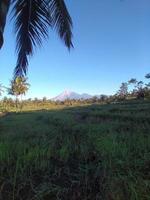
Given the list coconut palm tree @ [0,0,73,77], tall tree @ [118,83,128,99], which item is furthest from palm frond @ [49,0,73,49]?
tall tree @ [118,83,128,99]

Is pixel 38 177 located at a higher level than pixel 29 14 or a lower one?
lower

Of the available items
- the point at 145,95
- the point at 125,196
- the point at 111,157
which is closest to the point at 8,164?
the point at 111,157

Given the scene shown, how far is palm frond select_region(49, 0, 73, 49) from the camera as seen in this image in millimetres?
6207

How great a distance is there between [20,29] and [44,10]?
0.57m

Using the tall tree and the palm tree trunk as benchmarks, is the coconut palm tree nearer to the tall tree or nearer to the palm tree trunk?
the palm tree trunk

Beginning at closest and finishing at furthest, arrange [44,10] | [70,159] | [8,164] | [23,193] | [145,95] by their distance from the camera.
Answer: [23,193] → [8,164] → [70,159] → [44,10] → [145,95]

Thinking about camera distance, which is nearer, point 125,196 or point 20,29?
point 125,196

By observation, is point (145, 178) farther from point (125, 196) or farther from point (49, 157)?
point (49, 157)

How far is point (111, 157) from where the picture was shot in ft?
10.3

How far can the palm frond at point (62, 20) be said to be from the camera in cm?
621

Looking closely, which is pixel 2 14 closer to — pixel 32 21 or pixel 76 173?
pixel 32 21

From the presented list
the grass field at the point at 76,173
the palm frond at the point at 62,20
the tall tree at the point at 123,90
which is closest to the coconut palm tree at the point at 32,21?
the palm frond at the point at 62,20

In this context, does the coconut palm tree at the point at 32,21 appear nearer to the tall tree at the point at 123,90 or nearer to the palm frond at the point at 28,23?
the palm frond at the point at 28,23

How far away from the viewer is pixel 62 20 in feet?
20.9
